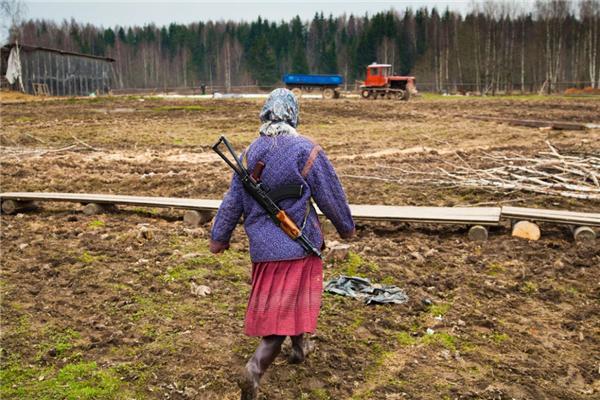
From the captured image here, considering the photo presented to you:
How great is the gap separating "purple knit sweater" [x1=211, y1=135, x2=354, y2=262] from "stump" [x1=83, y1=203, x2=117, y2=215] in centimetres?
527

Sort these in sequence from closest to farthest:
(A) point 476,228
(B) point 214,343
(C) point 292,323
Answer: (C) point 292,323, (B) point 214,343, (A) point 476,228

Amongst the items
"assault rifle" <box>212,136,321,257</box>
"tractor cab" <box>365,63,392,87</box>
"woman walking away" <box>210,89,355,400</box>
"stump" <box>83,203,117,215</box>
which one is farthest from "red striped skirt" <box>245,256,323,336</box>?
"tractor cab" <box>365,63,392,87</box>

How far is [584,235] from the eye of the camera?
654cm

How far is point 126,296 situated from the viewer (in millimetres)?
5191

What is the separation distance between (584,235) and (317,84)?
121ft

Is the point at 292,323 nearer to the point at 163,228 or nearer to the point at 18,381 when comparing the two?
the point at 18,381

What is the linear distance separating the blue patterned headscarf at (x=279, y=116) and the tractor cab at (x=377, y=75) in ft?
115

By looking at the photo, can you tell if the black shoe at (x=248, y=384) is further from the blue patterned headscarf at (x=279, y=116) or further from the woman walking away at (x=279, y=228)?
the blue patterned headscarf at (x=279, y=116)

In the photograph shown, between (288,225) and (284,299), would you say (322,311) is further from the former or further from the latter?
(288,225)

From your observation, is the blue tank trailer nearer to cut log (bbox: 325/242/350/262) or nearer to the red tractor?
the red tractor

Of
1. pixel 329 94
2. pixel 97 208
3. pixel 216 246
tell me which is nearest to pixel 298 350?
pixel 216 246

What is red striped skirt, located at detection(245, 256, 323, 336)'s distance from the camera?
11.3 ft

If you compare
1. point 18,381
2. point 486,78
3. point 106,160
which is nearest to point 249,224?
point 18,381

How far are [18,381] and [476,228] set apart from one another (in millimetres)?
4788
